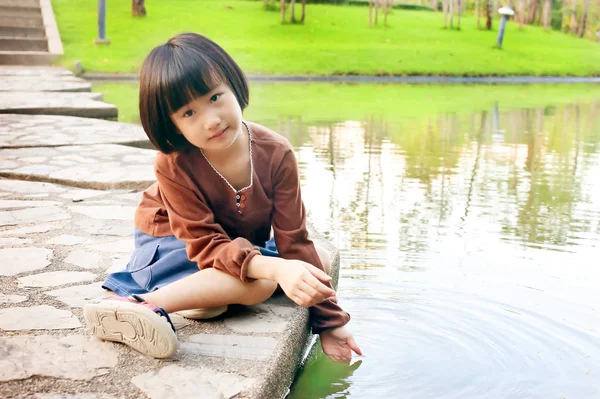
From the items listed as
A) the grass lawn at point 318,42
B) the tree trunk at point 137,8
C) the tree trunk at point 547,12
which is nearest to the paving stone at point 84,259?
the grass lawn at point 318,42

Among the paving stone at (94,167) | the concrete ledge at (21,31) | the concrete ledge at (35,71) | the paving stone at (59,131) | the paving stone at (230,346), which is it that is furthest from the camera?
the concrete ledge at (21,31)

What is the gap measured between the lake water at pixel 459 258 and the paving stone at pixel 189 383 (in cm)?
45

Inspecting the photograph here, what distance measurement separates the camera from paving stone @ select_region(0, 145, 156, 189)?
13.8 ft

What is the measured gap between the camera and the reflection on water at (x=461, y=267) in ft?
7.83

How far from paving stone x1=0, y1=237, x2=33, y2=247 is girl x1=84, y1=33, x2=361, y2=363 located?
2.50 ft

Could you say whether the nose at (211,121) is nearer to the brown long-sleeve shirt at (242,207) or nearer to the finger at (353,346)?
the brown long-sleeve shirt at (242,207)

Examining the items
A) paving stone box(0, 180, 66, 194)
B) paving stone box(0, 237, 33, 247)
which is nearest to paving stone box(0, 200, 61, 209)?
paving stone box(0, 180, 66, 194)

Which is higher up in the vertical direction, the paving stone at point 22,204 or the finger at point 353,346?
the finger at point 353,346

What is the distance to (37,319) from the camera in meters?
2.21

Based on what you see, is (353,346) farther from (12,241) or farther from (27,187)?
(27,187)

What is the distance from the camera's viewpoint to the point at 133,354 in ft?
6.47

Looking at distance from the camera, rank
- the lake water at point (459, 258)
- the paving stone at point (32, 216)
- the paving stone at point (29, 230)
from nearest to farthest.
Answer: the lake water at point (459, 258) → the paving stone at point (29, 230) → the paving stone at point (32, 216)

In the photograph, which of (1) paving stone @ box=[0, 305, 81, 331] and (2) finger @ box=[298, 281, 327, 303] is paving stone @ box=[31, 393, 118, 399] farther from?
(2) finger @ box=[298, 281, 327, 303]

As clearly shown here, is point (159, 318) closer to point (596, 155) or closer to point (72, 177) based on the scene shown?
point (72, 177)
